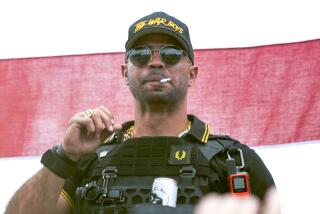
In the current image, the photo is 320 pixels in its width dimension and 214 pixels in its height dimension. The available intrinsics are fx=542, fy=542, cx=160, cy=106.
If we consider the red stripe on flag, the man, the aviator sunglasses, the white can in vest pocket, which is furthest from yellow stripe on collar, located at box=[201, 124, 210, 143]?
the red stripe on flag

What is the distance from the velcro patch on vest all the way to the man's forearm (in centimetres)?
43

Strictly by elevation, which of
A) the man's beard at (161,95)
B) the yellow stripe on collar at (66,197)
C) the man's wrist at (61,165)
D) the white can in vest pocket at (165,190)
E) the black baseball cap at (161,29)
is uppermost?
the black baseball cap at (161,29)

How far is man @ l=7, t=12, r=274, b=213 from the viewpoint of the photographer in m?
1.97

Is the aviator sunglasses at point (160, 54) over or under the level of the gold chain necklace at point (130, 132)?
over

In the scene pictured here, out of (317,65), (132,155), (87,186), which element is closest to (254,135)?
(317,65)

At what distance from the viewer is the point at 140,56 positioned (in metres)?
2.35

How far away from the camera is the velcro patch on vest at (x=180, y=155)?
6.81 ft

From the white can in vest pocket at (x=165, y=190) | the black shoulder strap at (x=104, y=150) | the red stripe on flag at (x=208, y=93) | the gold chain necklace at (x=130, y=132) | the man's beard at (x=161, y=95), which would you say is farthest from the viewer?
the red stripe on flag at (x=208, y=93)

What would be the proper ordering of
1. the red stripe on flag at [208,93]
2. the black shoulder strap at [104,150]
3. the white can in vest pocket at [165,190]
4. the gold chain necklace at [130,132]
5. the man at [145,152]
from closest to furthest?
1. the white can in vest pocket at [165,190]
2. the man at [145,152]
3. the black shoulder strap at [104,150]
4. the gold chain necklace at [130,132]
5. the red stripe on flag at [208,93]

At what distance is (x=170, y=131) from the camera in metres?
2.39

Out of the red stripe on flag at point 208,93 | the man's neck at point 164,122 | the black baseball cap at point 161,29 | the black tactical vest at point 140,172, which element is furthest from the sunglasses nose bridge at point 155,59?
the red stripe on flag at point 208,93

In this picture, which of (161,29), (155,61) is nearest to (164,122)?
(155,61)

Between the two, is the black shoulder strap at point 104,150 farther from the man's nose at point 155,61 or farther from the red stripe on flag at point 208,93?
the red stripe on flag at point 208,93

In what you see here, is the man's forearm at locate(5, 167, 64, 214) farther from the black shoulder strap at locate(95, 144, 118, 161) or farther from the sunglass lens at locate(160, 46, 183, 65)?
the sunglass lens at locate(160, 46, 183, 65)
